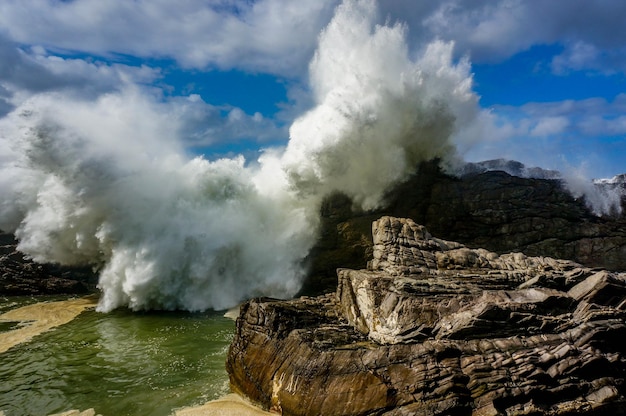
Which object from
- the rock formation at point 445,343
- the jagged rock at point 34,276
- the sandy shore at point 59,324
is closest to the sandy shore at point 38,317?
the sandy shore at point 59,324

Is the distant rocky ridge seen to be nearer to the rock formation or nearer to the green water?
the green water

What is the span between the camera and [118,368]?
12.4 meters

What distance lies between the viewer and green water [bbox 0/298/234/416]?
1006 cm

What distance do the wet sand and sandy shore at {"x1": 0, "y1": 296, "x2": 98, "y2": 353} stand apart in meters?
9.65

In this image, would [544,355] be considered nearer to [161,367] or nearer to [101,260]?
[161,367]

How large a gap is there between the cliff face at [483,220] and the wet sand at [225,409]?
12085 millimetres

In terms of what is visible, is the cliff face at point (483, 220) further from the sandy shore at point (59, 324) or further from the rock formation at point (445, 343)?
the rock formation at point (445, 343)

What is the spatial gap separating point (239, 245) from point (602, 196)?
66.5 feet

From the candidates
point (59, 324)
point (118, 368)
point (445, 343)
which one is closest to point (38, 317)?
point (59, 324)

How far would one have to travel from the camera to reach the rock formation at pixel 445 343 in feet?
25.1

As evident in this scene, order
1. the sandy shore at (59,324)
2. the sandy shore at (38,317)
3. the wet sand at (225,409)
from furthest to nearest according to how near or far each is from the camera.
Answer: the sandy shore at (38,317)
the sandy shore at (59,324)
the wet sand at (225,409)

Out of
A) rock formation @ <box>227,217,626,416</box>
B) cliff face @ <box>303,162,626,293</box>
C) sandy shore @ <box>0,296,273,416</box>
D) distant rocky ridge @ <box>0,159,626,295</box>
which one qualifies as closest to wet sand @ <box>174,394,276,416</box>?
sandy shore @ <box>0,296,273,416</box>

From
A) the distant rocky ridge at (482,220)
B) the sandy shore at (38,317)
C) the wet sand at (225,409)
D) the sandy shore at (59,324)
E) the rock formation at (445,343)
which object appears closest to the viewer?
the rock formation at (445,343)

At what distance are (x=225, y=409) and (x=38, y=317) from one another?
47.9 feet
